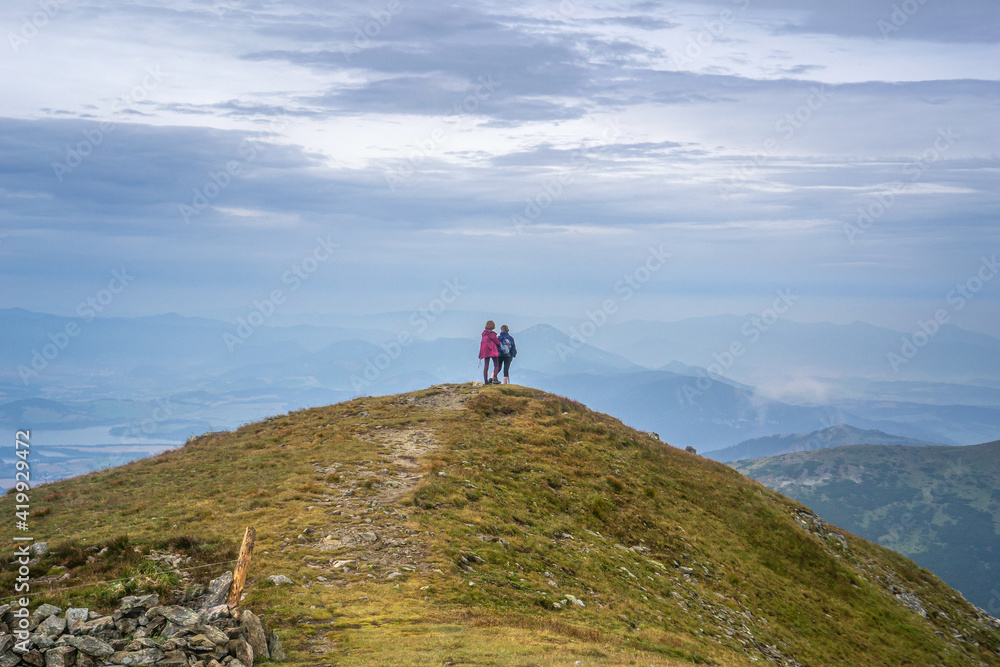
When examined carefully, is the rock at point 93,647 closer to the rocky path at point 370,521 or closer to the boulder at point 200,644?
the boulder at point 200,644

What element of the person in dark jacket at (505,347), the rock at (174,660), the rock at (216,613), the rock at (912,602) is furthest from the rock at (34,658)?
the rock at (912,602)

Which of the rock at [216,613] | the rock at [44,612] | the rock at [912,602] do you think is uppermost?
the rock at [216,613]

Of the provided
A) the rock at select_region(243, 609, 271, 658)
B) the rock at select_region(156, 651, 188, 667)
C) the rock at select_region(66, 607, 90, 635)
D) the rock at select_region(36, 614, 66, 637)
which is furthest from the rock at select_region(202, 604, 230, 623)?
the rock at select_region(36, 614, 66, 637)

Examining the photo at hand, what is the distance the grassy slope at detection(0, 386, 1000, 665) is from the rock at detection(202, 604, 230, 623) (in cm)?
183

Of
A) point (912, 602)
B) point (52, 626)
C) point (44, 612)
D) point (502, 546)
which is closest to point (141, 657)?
point (52, 626)

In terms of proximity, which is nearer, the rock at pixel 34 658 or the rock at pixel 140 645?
the rock at pixel 34 658

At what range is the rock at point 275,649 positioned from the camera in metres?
14.8

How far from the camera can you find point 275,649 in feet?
48.8

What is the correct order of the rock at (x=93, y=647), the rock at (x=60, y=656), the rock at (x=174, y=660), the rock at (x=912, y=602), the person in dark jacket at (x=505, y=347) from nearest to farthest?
the rock at (x=174, y=660) < the rock at (x=60, y=656) < the rock at (x=93, y=647) < the rock at (x=912, y=602) < the person in dark jacket at (x=505, y=347)

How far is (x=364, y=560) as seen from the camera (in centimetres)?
2109

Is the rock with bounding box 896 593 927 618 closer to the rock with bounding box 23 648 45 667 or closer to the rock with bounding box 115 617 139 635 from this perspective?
the rock with bounding box 115 617 139 635

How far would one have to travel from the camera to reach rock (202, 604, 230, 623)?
1479cm

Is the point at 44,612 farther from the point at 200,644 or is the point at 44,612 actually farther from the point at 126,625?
the point at 200,644

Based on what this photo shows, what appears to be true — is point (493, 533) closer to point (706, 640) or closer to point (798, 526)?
point (706, 640)
